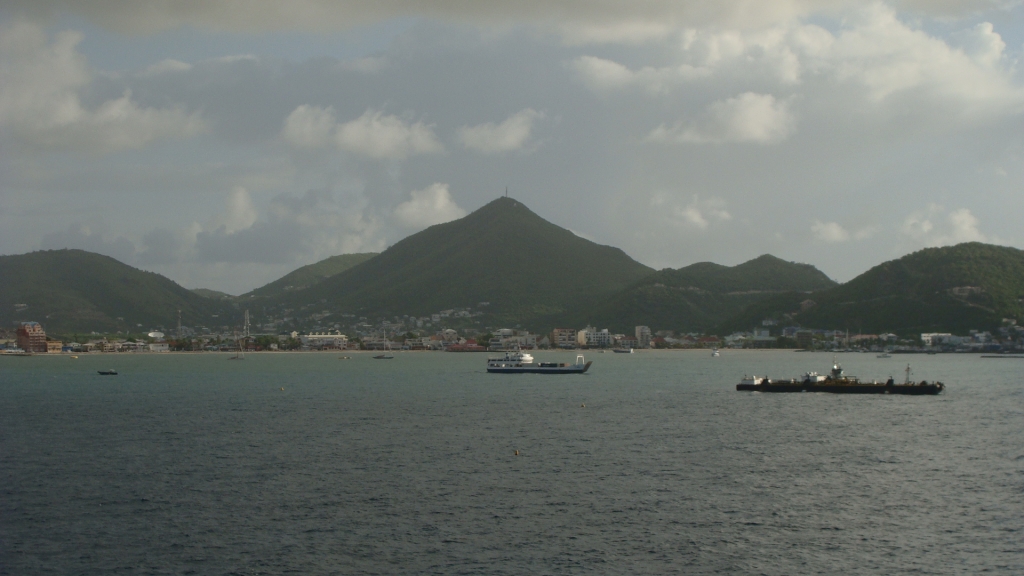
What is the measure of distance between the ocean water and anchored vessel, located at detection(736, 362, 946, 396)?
48.4 ft

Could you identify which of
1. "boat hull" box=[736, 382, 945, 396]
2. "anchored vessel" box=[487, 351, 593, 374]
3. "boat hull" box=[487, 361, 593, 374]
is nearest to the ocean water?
"boat hull" box=[736, 382, 945, 396]

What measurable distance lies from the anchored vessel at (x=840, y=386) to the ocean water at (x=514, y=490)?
48.4 feet

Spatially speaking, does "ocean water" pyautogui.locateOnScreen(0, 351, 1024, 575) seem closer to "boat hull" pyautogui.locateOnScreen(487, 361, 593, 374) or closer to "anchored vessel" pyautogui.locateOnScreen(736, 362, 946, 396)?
"anchored vessel" pyautogui.locateOnScreen(736, 362, 946, 396)

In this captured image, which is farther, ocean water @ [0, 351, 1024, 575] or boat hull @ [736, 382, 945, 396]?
boat hull @ [736, 382, 945, 396]

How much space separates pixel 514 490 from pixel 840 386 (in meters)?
68.4

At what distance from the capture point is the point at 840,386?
98.1m

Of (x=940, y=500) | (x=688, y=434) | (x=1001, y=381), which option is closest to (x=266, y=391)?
(x=688, y=434)

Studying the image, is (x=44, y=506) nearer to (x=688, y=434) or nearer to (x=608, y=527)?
(x=608, y=527)

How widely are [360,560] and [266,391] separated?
8057cm

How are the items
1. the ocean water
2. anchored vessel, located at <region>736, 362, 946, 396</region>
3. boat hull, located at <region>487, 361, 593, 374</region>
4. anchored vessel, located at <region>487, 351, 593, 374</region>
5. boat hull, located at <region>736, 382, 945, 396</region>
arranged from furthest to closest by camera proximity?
anchored vessel, located at <region>487, 351, 593, 374</region> → boat hull, located at <region>487, 361, 593, 374</region> → anchored vessel, located at <region>736, 362, 946, 396</region> → boat hull, located at <region>736, 382, 945, 396</region> → the ocean water

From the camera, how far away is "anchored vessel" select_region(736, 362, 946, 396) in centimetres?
9619

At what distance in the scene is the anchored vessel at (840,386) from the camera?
96188 mm

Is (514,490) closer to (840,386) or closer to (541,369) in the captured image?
(840,386)

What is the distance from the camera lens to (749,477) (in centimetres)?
4453
